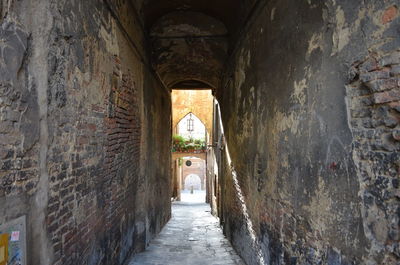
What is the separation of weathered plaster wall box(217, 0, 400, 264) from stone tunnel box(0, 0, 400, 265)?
10 mm

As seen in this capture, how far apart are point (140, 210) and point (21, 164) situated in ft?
13.4

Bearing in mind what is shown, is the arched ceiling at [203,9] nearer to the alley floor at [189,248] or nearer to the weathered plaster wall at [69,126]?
the weathered plaster wall at [69,126]

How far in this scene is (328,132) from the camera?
2.19 meters

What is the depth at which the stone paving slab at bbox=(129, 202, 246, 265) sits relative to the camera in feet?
17.2

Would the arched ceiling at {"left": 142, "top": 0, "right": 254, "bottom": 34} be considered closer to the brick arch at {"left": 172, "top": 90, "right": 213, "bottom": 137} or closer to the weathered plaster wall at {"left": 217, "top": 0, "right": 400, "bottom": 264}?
the weathered plaster wall at {"left": 217, "top": 0, "right": 400, "bottom": 264}

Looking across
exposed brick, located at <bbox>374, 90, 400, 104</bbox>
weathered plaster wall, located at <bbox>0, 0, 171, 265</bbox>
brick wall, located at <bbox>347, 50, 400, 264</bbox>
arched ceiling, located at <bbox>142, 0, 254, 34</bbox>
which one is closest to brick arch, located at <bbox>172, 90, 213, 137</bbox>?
arched ceiling, located at <bbox>142, 0, 254, 34</bbox>

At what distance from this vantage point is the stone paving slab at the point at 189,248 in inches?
206

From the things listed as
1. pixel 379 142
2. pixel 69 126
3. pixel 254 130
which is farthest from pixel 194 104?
pixel 379 142

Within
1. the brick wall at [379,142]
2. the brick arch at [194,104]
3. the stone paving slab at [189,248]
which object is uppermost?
the brick arch at [194,104]

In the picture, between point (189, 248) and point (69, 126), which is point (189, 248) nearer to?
point (189, 248)

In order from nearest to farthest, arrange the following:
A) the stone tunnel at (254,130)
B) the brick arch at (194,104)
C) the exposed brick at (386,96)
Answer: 1. the exposed brick at (386,96)
2. the stone tunnel at (254,130)
3. the brick arch at (194,104)

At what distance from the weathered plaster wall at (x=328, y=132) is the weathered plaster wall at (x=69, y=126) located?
6.42ft

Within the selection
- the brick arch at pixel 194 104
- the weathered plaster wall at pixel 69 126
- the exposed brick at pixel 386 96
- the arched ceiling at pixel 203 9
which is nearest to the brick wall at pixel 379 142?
the exposed brick at pixel 386 96

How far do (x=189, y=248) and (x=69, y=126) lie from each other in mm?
4575
